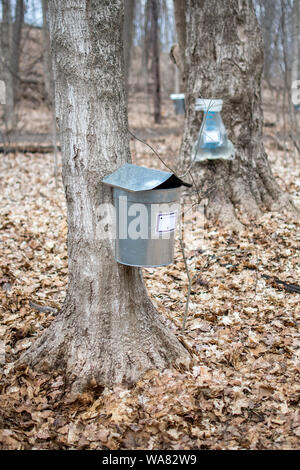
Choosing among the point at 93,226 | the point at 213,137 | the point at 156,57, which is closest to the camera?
the point at 93,226

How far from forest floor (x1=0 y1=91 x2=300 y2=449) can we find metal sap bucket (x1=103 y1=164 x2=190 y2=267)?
2.97 feet

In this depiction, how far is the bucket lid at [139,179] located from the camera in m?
2.52

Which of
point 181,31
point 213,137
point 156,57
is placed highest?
point 156,57

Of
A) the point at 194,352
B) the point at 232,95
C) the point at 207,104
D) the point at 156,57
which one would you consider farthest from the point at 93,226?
the point at 156,57

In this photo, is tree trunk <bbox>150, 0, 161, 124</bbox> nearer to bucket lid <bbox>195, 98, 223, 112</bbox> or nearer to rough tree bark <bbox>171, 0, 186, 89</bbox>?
rough tree bark <bbox>171, 0, 186, 89</bbox>

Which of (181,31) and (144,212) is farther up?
(181,31)

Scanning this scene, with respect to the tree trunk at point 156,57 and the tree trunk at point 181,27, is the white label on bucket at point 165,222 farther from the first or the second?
the tree trunk at point 156,57

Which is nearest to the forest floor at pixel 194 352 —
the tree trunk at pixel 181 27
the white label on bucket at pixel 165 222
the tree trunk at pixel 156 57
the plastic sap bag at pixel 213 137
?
the plastic sap bag at pixel 213 137

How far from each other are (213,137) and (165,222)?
317cm

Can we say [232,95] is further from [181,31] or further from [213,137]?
[181,31]

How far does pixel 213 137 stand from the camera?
552cm

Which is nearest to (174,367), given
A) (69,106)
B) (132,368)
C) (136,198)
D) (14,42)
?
(132,368)

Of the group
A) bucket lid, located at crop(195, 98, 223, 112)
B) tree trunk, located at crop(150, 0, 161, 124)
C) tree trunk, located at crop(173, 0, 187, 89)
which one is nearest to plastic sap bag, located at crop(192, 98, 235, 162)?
bucket lid, located at crop(195, 98, 223, 112)

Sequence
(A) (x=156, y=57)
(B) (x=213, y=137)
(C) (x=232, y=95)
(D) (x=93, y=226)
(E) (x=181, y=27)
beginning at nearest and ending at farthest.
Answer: (D) (x=93, y=226) → (B) (x=213, y=137) → (C) (x=232, y=95) → (E) (x=181, y=27) → (A) (x=156, y=57)
